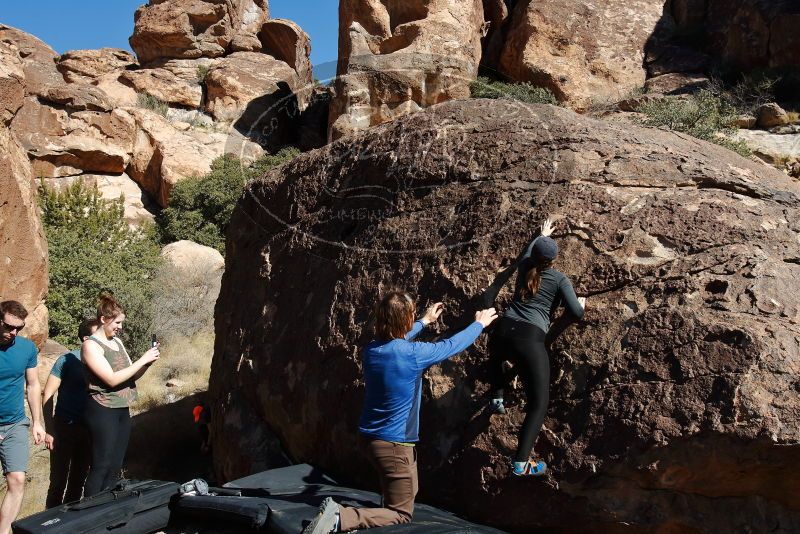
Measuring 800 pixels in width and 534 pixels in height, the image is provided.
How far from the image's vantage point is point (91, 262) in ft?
48.1

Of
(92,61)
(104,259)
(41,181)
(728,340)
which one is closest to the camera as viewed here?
(728,340)

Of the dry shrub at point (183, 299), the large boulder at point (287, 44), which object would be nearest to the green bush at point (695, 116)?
the dry shrub at point (183, 299)

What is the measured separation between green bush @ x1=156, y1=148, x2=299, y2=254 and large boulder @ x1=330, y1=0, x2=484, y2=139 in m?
3.54

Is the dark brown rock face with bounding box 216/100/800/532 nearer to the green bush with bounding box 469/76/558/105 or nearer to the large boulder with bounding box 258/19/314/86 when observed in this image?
the green bush with bounding box 469/76/558/105

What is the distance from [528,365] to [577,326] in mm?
352

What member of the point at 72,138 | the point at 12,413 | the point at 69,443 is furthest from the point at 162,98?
the point at 12,413

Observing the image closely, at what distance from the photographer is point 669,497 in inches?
116

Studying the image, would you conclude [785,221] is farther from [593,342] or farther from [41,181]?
[41,181]

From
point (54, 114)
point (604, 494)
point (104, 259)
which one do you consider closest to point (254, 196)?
point (604, 494)

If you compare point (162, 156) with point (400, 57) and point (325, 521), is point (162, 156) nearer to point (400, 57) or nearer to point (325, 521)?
point (400, 57)

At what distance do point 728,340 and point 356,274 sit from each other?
226 centimetres

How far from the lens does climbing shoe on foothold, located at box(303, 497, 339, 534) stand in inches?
110

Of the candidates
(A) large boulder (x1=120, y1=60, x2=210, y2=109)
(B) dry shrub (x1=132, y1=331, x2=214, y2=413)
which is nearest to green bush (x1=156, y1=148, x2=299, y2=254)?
(A) large boulder (x1=120, y1=60, x2=210, y2=109)

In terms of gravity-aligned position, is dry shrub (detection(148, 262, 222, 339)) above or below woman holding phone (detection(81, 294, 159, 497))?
below
